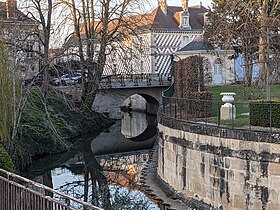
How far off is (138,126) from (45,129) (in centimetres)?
1405

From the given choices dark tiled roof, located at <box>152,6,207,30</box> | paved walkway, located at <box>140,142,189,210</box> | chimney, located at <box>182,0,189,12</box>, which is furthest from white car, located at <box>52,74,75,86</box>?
chimney, located at <box>182,0,189,12</box>

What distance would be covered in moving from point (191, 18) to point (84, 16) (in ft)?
80.9

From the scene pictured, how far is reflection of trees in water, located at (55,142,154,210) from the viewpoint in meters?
13.6

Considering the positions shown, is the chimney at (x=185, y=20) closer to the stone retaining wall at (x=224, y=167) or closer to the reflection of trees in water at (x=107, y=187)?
the reflection of trees in water at (x=107, y=187)

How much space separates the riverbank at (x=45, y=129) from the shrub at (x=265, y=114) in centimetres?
889

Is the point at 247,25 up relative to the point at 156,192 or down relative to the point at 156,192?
up

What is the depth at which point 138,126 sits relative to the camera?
122 feet

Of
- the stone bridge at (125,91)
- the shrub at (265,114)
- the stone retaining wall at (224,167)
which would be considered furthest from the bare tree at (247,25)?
the stone bridge at (125,91)

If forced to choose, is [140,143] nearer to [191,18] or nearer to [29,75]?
[29,75]

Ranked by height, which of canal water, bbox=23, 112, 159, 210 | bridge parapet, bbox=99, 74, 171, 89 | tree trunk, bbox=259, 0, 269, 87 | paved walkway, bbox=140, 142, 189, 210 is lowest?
canal water, bbox=23, 112, 159, 210

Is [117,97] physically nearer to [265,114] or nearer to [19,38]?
[19,38]

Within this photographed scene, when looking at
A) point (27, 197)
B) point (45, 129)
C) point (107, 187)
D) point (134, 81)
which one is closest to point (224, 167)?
point (107, 187)

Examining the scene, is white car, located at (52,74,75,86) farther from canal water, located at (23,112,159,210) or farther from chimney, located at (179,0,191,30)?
chimney, located at (179,0,191,30)

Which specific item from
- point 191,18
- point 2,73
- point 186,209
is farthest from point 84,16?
point 191,18
